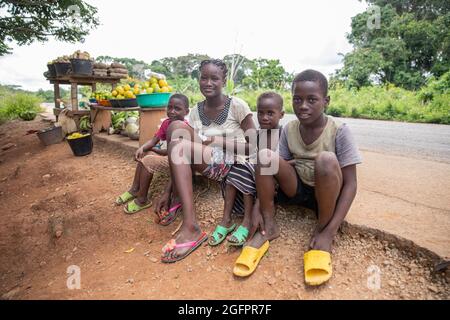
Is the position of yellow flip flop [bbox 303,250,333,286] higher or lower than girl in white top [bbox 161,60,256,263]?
lower

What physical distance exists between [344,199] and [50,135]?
5.01 m

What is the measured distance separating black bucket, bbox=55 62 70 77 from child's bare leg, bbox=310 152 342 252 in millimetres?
5186

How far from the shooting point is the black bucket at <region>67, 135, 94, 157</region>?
12.9 ft

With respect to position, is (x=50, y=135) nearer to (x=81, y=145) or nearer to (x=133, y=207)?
(x=81, y=145)

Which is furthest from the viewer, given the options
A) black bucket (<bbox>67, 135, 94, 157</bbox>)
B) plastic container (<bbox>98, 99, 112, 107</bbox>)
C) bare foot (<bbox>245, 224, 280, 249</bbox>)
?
plastic container (<bbox>98, 99, 112, 107</bbox>)

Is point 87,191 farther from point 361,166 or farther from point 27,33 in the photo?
point 27,33

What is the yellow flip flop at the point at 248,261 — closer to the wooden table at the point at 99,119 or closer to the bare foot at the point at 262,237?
the bare foot at the point at 262,237

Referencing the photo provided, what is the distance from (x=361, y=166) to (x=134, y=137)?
9.87 feet

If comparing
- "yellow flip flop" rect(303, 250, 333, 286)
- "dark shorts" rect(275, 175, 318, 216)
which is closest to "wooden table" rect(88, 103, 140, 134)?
"dark shorts" rect(275, 175, 318, 216)

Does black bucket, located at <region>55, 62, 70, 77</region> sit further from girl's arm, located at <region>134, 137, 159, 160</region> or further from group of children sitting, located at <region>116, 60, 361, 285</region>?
group of children sitting, located at <region>116, 60, 361, 285</region>

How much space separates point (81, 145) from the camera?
399 centimetres

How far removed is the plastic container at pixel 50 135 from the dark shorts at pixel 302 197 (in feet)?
15.0
